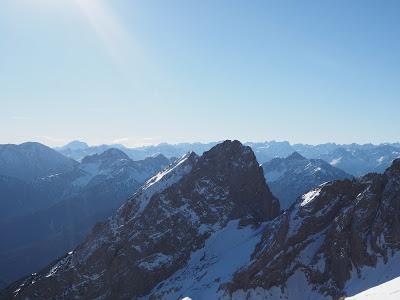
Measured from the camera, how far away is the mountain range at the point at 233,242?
327 ft

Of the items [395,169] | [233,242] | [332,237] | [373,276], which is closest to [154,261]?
[233,242]

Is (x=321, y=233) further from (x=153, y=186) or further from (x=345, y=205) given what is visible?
(x=153, y=186)

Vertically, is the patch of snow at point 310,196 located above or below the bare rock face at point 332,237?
above

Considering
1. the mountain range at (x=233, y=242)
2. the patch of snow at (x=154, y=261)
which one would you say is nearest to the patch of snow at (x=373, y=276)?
the mountain range at (x=233, y=242)

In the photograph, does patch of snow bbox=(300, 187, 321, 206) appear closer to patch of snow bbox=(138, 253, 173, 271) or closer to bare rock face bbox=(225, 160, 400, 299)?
bare rock face bbox=(225, 160, 400, 299)

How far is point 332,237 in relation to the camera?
106 metres

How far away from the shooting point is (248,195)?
17075 cm

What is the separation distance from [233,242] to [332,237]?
147 ft

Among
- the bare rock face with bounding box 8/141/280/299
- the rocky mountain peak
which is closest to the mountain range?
the rocky mountain peak

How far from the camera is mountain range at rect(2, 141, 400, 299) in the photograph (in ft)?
327

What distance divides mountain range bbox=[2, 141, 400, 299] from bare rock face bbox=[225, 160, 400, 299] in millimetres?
227

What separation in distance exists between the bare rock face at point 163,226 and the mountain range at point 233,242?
1.15 feet

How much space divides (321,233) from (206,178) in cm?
6374

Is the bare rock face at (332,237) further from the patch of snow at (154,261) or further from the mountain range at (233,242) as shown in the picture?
the patch of snow at (154,261)
